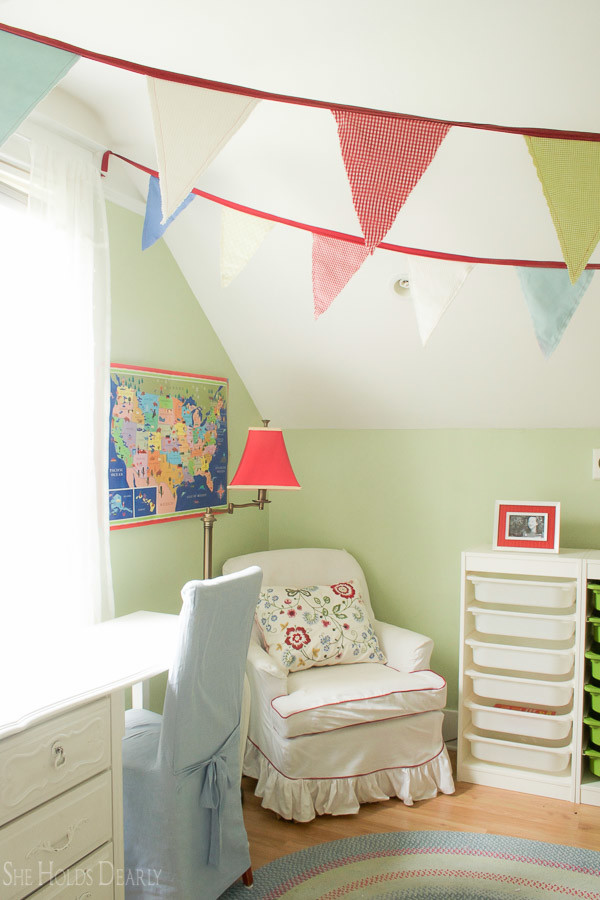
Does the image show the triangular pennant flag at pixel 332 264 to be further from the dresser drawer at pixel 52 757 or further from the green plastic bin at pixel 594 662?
the green plastic bin at pixel 594 662

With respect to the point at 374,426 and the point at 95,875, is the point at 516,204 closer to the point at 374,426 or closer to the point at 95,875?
the point at 374,426

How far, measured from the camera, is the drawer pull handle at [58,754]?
4.96ft

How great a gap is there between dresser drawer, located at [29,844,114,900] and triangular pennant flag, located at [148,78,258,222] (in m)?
1.43

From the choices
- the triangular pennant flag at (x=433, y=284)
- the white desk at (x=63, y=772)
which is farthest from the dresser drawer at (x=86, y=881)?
the triangular pennant flag at (x=433, y=284)

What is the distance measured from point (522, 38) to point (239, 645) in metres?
1.64

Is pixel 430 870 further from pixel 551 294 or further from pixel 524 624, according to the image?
pixel 551 294

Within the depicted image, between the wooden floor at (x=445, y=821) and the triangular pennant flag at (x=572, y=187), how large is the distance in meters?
1.90

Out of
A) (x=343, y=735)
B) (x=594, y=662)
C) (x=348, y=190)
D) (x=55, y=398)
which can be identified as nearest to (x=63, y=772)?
(x=55, y=398)

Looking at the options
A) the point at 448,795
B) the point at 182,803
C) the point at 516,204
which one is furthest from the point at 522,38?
the point at 448,795

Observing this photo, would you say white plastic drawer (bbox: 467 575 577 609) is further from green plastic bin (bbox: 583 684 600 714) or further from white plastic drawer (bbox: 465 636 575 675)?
green plastic bin (bbox: 583 684 600 714)

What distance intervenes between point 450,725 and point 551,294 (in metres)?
1.95

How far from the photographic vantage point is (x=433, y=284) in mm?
2330

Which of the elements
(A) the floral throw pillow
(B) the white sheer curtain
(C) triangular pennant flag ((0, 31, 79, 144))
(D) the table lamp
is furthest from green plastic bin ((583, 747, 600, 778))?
(C) triangular pennant flag ((0, 31, 79, 144))

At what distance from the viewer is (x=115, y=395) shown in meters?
2.47
